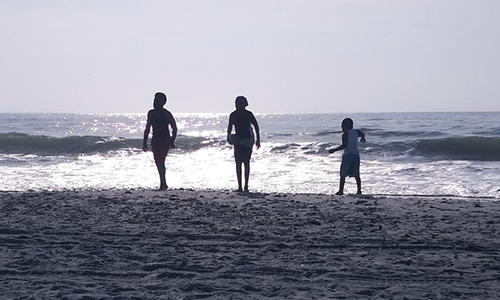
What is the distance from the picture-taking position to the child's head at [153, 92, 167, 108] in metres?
10.6

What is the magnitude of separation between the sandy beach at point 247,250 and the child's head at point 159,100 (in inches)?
101

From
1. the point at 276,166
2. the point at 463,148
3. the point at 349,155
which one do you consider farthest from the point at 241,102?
the point at 463,148

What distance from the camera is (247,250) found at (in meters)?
5.62

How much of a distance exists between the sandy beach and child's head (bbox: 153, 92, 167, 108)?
2556 mm

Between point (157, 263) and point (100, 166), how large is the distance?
1380 centimetres

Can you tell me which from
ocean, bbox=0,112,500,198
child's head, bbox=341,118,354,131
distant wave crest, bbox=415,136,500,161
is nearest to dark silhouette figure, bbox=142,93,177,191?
ocean, bbox=0,112,500,198

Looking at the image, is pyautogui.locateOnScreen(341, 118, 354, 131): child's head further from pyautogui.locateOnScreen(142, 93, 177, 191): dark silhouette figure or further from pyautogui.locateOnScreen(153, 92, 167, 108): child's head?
pyautogui.locateOnScreen(153, 92, 167, 108): child's head

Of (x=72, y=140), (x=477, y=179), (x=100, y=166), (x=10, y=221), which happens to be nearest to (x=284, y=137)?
(x=72, y=140)

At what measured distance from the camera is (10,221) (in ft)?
23.0

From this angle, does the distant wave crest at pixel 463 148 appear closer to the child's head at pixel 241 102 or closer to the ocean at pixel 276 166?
the ocean at pixel 276 166

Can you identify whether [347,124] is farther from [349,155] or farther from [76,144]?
[76,144]

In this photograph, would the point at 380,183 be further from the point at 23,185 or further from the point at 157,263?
the point at 157,263

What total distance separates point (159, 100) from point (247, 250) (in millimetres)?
5508

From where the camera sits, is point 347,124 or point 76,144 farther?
point 76,144
